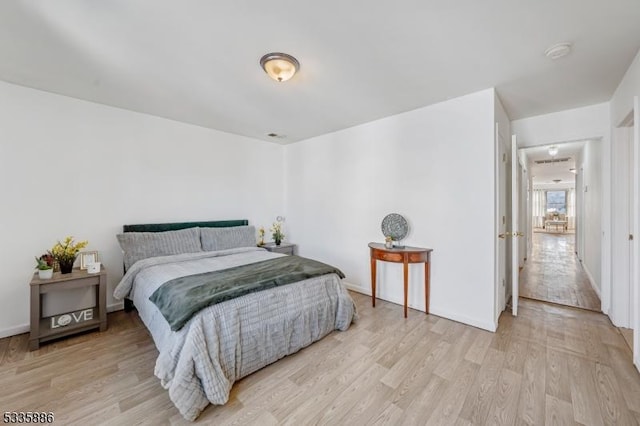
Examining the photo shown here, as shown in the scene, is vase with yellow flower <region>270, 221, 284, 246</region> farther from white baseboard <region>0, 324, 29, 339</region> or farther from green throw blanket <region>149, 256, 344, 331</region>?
white baseboard <region>0, 324, 29, 339</region>

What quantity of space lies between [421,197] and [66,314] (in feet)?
12.8

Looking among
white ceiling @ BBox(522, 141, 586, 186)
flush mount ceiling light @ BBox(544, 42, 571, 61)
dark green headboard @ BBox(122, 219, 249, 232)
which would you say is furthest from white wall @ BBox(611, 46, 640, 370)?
dark green headboard @ BBox(122, 219, 249, 232)

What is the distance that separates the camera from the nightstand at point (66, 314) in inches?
90.9

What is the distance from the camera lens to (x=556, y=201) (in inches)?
513

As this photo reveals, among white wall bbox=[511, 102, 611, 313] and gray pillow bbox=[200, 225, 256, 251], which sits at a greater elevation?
white wall bbox=[511, 102, 611, 313]

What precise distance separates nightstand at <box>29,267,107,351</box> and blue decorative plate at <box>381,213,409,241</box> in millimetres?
3161

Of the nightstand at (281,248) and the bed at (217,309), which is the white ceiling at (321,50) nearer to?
the bed at (217,309)

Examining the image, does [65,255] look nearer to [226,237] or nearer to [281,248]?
[226,237]

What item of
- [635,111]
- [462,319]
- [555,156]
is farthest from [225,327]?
[555,156]

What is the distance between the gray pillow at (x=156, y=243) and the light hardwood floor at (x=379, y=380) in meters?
0.78

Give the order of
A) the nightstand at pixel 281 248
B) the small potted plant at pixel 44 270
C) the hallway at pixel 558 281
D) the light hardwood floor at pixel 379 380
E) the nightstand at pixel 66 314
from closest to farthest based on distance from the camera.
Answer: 1. the light hardwood floor at pixel 379 380
2. the nightstand at pixel 66 314
3. the small potted plant at pixel 44 270
4. the hallway at pixel 558 281
5. the nightstand at pixel 281 248

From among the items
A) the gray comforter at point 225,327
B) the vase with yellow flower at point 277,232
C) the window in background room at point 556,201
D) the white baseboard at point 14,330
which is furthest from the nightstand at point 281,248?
the window in background room at point 556,201

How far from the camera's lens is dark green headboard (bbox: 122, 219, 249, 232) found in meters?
3.25

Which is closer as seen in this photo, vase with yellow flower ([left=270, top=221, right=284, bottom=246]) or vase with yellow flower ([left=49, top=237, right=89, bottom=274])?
vase with yellow flower ([left=49, top=237, right=89, bottom=274])
